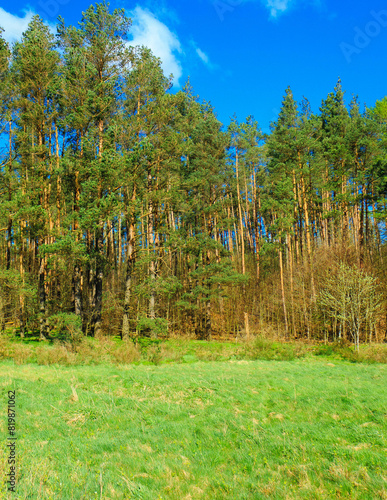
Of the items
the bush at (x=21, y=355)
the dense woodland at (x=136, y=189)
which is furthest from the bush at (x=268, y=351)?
the bush at (x=21, y=355)

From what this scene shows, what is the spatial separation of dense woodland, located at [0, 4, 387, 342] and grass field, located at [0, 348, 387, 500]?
9319 millimetres

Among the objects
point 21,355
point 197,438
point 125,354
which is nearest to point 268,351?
point 125,354

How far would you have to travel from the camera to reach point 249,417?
707 centimetres

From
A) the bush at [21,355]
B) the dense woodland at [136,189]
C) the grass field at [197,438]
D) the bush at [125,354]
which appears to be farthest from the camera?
the dense woodland at [136,189]

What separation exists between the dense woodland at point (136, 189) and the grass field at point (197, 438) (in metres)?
9.32

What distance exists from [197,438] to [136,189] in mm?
17208

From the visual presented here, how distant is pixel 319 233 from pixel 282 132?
12583 mm

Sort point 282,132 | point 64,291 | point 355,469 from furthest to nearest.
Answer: point 282,132, point 64,291, point 355,469

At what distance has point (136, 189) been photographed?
837 inches

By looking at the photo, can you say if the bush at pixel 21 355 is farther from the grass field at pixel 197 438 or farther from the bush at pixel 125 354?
the grass field at pixel 197 438

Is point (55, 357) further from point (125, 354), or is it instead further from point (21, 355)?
point (125, 354)

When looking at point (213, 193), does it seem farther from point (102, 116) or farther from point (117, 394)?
point (117, 394)

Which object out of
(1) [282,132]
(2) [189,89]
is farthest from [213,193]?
(2) [189,89]

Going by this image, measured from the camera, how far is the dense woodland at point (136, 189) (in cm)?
1902
